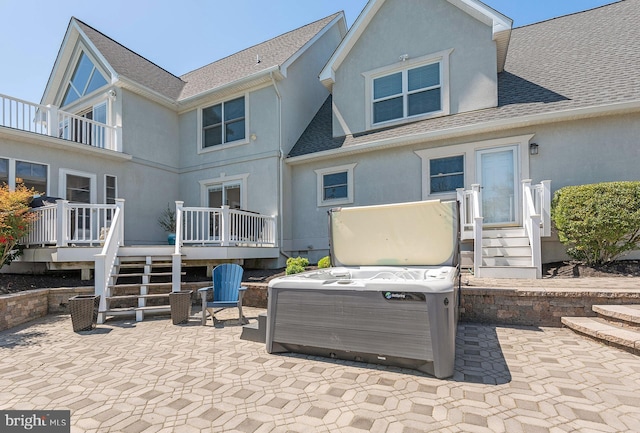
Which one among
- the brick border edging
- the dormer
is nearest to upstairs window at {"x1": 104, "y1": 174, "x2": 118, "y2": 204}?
the brick border edging

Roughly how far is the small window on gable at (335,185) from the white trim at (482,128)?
0.43m

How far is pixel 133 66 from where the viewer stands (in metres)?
11.2

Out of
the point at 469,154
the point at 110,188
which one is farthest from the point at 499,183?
the point at 110,188

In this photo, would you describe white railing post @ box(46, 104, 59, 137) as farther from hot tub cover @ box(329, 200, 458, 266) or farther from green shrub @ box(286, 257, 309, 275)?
hot tub cover @ box(329, 200, 458, 266)

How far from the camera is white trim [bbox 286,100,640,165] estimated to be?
21.8 feet

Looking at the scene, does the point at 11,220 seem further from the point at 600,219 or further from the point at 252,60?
the point at 600,219

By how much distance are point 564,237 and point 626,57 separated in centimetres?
533

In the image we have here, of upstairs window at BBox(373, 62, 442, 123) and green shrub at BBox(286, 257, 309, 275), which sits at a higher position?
upstairs window at BBox(373, 62, 442, 123)

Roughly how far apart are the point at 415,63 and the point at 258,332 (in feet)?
27.0

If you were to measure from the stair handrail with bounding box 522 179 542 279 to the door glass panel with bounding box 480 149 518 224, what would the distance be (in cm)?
63

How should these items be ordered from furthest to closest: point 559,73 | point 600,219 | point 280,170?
point 280,170 < point 559,73 < point 600,219

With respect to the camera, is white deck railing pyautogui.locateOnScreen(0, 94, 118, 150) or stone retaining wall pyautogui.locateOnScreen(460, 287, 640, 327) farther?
white deck railing pyautogui.locateOnScreen(0, 94, 118, 150)

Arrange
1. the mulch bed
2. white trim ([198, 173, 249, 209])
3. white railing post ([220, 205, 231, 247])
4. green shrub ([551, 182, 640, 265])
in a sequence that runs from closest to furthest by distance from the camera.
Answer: green shrub ([551, 182, 640, 265]) < the mulch bed < white railing post ([220, 205, 231, 247]) < white trim ([198, 173, 249, 209])

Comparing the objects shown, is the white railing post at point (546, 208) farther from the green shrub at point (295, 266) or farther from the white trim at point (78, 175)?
the white trim at point (78, 175)
